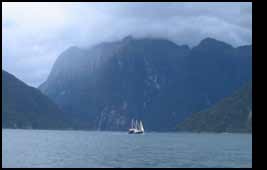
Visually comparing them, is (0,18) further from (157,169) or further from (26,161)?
(26,161)
